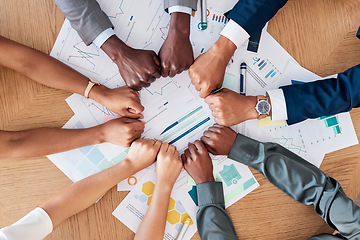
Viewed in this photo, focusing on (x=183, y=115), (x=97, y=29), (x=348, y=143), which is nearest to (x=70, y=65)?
(x=97, y=29)

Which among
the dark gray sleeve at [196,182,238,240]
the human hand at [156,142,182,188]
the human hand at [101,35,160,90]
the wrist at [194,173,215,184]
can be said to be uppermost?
the human hand at [101,35,160,90]

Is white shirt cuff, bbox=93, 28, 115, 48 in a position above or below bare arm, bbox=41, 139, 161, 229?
above

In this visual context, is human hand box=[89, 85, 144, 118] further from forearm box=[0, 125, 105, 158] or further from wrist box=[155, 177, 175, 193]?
wrist box=[155, 177, 175, 193]

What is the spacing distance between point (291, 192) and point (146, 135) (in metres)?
0.53

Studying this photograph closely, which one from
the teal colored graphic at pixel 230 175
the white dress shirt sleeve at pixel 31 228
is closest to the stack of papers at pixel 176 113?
the teal colored graphic at pixel 230 175

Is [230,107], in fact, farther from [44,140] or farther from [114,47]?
[44,140]

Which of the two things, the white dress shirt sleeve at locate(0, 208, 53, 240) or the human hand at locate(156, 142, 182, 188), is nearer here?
the white dress shirt sleeve at locate(0, 208, 53, 240)

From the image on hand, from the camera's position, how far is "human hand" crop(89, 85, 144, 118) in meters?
0.94

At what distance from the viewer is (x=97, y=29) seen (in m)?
0.90

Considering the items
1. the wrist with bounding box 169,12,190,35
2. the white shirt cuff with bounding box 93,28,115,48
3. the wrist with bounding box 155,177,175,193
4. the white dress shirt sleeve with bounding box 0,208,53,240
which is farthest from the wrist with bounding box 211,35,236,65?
the white dress shirt sleeve with bounding box 0,208,53,240

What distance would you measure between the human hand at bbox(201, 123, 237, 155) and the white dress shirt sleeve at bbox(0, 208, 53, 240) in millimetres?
564

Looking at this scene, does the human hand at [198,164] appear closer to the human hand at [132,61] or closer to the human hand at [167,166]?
the human hand at [167,166]

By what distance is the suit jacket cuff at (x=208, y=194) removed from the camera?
950 mm

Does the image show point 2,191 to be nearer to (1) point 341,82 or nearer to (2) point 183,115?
(2) point 183,115
